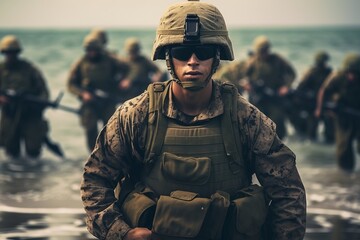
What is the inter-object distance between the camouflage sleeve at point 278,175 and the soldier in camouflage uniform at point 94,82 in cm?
1221

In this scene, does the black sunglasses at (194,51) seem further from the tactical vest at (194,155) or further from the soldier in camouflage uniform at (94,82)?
the soldier in camouflage uniform at (94,82)

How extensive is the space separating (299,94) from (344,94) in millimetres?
3419

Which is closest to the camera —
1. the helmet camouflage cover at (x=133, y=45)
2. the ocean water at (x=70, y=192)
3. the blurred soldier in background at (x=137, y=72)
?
the ocean water at (x=70, y=192)

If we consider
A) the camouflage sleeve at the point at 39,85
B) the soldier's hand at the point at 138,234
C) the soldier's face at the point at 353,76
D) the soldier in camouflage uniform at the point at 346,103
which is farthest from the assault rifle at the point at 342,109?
the soldier's hand at the point at 138,234

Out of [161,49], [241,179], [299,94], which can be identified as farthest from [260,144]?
[299,94]

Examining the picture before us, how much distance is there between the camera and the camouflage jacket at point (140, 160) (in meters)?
5.73

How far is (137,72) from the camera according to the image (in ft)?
65.7

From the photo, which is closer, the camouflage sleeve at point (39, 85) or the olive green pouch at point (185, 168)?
the olive green pouch at point (185, 168)

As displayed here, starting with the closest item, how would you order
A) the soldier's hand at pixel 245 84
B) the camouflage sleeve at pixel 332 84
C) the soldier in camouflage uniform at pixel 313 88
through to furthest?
the camouflage sleeve at pixel 332 84 → the soldier's hand at pixel 245 84 → the soldier in camouflage uniform at pixel 313 88

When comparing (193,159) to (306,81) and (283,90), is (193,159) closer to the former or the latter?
(283,90)

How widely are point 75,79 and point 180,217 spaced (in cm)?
1260

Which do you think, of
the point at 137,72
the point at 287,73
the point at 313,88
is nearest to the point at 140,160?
the point at 287,73

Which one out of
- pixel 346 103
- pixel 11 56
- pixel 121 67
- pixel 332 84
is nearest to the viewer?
pixel 332 84

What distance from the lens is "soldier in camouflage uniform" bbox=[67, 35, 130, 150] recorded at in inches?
706
